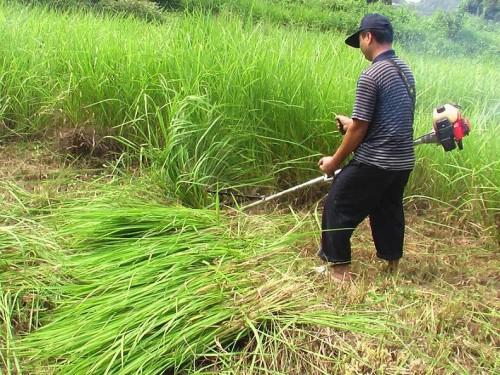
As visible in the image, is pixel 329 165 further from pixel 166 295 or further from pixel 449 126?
pixel 166 295

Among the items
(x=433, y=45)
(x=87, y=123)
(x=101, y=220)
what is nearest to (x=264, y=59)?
(x=87, y=123)

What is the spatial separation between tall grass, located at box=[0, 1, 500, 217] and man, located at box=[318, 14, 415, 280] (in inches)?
33.4

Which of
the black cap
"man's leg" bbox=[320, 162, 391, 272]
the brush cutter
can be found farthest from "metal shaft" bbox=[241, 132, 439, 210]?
the black cap

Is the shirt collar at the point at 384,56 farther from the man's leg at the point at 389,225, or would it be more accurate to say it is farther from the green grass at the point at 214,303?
the green grass at the point at 214,303

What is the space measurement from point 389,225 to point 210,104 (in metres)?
1.41

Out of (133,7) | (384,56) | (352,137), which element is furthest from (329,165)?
(133,7)

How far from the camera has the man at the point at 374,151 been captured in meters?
2.50

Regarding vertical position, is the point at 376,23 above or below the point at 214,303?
above

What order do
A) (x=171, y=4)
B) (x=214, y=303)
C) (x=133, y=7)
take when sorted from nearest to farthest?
(x=214, y=303)
(x=133, y=7)
(x=171, y=4)

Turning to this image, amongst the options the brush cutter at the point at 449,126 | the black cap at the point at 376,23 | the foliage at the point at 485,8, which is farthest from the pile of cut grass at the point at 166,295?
the foliage at the point at 485,8

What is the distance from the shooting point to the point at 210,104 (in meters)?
3.51

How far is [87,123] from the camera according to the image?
4.04 meters

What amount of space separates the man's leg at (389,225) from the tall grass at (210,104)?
791 millimetres

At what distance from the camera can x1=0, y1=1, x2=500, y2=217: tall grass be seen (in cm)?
339
